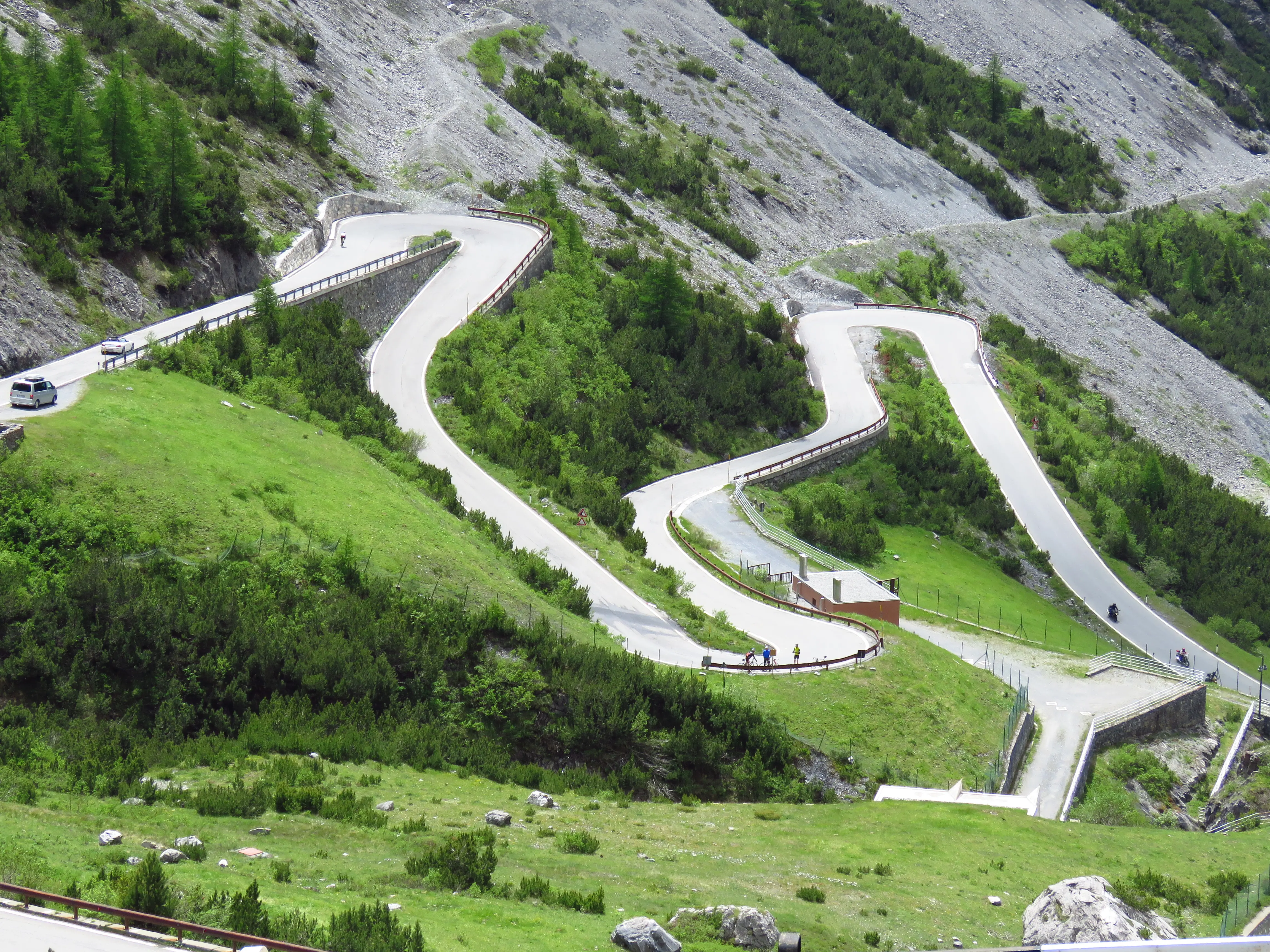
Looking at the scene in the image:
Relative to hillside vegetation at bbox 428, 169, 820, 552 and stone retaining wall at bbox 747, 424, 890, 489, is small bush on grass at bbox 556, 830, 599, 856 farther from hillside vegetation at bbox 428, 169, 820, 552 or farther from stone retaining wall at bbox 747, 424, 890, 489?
stone retaining wall at bbox 747, 424, 890, 489

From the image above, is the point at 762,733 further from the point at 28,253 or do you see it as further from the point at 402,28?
the point at 402,28

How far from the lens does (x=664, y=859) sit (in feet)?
66.2

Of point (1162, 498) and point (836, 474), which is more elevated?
point (1162, 498)

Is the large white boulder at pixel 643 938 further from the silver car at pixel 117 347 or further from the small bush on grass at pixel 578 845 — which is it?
the silver car at pixel 117 347

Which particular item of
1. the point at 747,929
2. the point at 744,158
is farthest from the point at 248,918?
the point at 744,158

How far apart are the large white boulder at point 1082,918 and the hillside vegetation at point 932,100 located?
86953 millimetres

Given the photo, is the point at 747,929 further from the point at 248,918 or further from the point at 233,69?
the point at 233,69

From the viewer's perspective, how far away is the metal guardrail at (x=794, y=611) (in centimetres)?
3203

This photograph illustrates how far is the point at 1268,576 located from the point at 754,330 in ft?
89.8

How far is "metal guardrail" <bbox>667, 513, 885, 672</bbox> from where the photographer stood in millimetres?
32031

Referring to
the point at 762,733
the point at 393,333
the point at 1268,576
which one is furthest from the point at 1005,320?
the point at 762,733

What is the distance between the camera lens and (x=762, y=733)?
28.5 meters

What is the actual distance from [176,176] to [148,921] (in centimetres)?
3738

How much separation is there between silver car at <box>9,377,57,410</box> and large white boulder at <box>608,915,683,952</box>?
73.3ft
